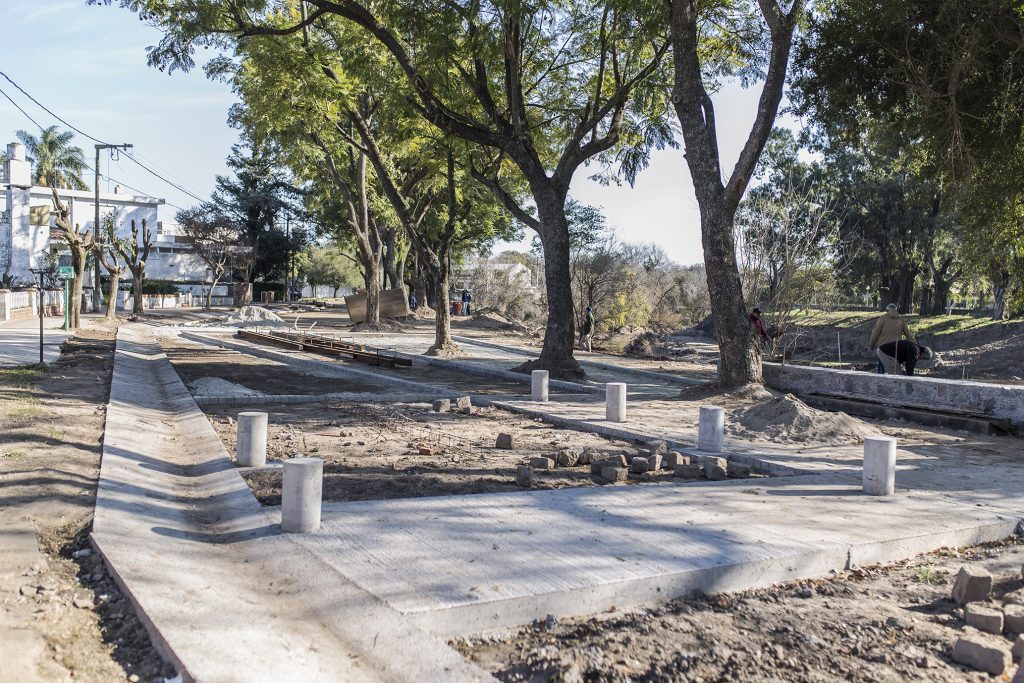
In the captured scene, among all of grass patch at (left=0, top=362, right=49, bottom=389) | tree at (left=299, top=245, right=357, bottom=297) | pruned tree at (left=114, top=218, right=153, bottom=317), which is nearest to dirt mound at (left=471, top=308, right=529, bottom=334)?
pruned tree at (left=114, top=218, right=153, bottom=317)

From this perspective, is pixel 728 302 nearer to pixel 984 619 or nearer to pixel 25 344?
pixel 984 619

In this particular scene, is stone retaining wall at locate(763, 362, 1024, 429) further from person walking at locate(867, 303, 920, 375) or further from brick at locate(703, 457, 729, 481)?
brick at locate(703, 457, 729, 481)

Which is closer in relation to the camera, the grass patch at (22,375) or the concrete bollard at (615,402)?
the concrete bollard at (615,402)

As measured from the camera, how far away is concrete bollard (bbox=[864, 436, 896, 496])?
6.55 meters

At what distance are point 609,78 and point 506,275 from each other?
2642 cm

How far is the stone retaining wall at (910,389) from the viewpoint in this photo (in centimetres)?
1100

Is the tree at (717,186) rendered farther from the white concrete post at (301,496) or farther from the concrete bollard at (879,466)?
the white concrete post at (301,496)

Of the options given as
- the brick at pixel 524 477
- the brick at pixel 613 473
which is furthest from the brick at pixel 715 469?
the brick at pixel 524 477

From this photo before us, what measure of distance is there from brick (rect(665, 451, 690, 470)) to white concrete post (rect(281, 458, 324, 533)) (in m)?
3.87

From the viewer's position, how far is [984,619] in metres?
3.96

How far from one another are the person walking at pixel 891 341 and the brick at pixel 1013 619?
1155 centimetres

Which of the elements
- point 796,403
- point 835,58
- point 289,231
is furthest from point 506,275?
point 796,403

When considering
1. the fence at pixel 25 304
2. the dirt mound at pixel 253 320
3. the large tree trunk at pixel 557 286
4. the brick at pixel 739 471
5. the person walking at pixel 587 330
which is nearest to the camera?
the brick at pixel 739 471

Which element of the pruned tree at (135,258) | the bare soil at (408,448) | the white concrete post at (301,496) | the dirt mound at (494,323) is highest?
the pruned tree at (135,258)
